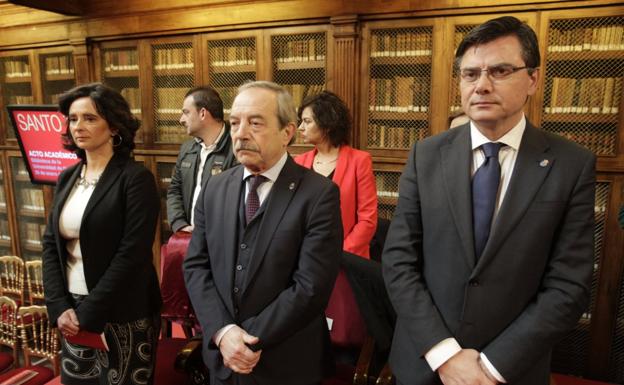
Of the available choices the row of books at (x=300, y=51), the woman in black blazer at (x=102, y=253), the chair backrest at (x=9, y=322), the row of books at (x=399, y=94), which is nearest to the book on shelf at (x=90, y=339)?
the woman in black blazer at (x=102, y=253)

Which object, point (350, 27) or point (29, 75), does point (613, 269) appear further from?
point (29, 75)

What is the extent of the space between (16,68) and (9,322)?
3151 millimetres

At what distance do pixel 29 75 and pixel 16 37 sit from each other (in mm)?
377

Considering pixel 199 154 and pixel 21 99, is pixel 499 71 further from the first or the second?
pixel 21 99

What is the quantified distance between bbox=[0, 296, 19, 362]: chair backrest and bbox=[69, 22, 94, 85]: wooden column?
233 centimetres

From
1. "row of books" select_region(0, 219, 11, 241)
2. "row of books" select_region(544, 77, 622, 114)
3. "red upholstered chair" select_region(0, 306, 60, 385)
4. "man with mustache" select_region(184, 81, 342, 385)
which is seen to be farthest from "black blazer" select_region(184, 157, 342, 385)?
"row of books" select_region(0, 219, 11, 241)

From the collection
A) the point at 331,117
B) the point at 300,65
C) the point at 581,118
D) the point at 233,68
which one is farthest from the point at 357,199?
the point at 233,68

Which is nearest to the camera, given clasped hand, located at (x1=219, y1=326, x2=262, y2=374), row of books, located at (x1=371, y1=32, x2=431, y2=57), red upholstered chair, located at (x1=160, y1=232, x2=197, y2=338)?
clasped hand, located at (x1=219, y1=326, x2=262, y2=374)

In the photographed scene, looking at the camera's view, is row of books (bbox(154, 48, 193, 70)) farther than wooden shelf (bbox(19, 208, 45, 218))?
No

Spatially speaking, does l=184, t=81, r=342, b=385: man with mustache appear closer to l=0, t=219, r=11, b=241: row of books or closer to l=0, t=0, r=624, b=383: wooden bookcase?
l=0, t=0, r=624, b=383: wooden bookcase

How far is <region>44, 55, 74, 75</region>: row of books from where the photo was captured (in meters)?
4.41

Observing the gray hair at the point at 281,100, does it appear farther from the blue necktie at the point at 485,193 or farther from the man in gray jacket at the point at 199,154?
the man in gray jacket at the point at 199,154

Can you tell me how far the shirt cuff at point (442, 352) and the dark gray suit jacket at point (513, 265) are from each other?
2cm

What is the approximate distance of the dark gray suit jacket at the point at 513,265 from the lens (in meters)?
1.12
